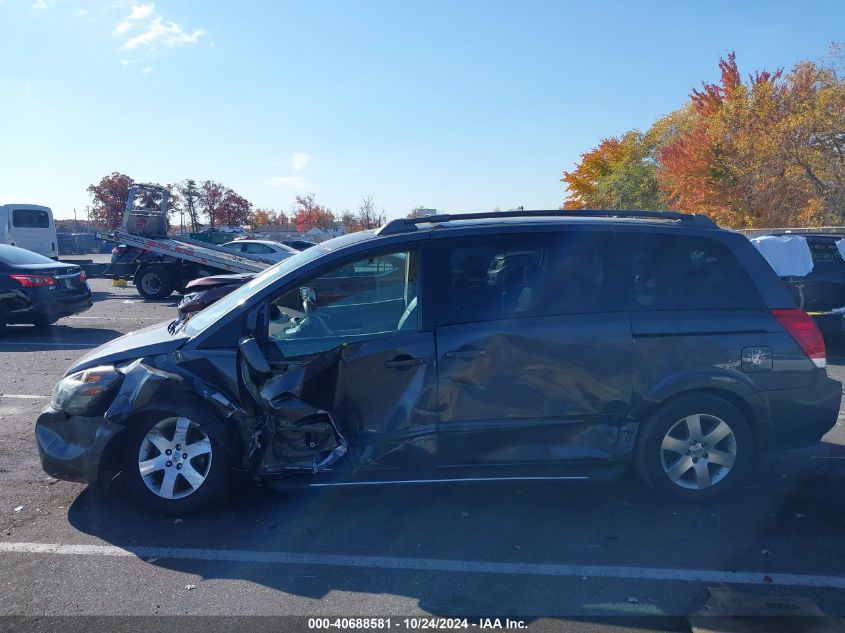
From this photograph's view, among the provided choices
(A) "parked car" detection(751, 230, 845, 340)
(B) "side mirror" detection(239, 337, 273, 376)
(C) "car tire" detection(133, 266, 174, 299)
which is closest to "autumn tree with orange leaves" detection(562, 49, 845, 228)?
(A) "parked car" detection(751, 230, 845, 340)

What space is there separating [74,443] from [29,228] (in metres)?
22.2

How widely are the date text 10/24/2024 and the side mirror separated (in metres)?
1.62

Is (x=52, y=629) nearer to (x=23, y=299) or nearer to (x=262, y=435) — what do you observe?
(x=262, y=435)

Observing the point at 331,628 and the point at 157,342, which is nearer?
the point at 331,628

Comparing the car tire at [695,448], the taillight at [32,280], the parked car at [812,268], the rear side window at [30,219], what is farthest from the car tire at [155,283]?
the car tire at [695,448]

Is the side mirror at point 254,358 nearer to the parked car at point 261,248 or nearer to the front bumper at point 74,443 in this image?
the front bumper at point 74,443

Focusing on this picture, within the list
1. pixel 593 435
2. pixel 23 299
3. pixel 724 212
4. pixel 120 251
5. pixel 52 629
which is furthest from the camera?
pixel 724 212

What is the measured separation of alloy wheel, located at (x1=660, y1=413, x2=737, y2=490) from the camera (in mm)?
4789

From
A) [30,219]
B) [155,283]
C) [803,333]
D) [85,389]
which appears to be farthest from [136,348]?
[30,219]

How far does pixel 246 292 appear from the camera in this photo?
498 cm

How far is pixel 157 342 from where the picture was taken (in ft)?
15.7

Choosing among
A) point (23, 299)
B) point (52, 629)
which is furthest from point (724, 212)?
point (52, 629)

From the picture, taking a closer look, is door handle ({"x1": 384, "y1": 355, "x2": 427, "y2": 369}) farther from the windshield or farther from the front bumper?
the front bumper

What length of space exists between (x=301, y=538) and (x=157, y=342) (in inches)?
62.1
